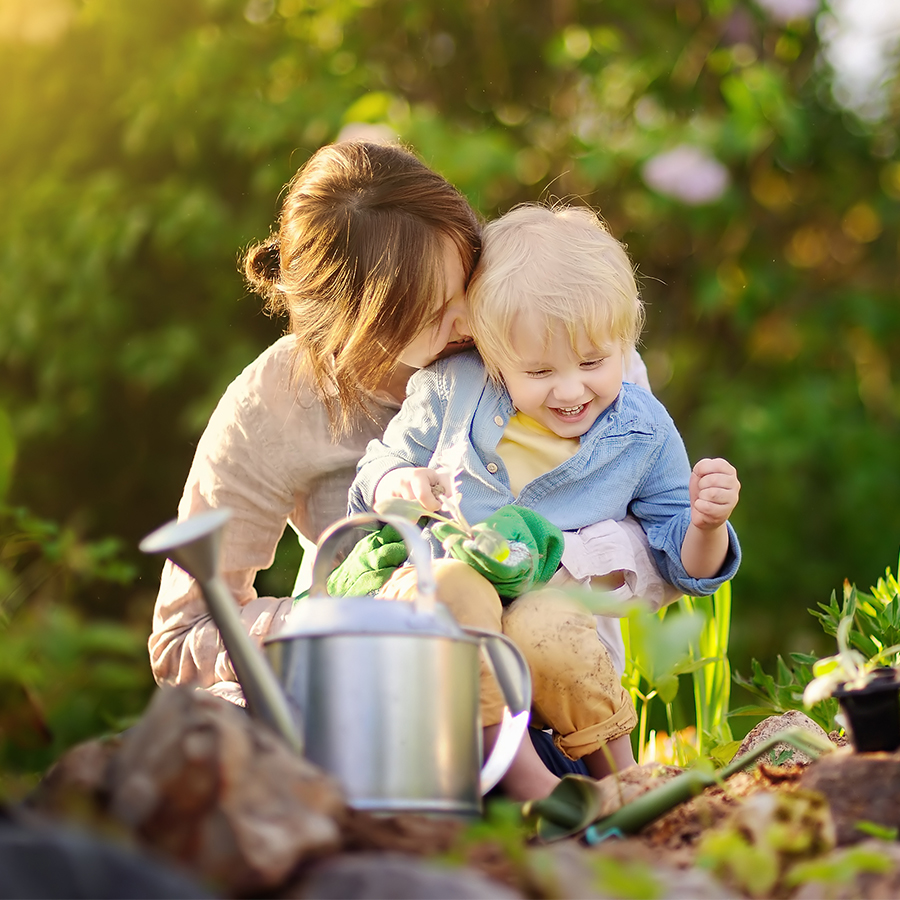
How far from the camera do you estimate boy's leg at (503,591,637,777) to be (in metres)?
1.65

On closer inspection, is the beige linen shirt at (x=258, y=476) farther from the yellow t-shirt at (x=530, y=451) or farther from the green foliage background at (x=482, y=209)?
the green foliage background at (x=482, y=209)

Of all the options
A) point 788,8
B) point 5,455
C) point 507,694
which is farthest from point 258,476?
point 788,8

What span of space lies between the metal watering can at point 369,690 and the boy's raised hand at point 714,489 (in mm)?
543

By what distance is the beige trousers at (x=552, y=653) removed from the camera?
1561 millimetres

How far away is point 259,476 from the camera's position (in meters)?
2.22

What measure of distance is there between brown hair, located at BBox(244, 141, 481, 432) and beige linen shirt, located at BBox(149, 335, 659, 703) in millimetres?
53

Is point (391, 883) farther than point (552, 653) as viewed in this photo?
No

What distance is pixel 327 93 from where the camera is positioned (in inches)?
159

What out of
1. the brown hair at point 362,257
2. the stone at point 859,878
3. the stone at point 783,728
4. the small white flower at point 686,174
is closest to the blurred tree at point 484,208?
the small white flower at point 686,174

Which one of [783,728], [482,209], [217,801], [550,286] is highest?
[482,209]

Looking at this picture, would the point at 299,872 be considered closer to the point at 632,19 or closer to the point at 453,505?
the point at 453,505

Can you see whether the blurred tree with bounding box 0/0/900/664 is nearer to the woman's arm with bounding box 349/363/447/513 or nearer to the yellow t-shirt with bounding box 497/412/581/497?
the woman's arm with bounding box 349/363/447/513

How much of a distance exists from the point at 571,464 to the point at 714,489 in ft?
0.95

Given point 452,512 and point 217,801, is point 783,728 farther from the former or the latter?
point 217,801
